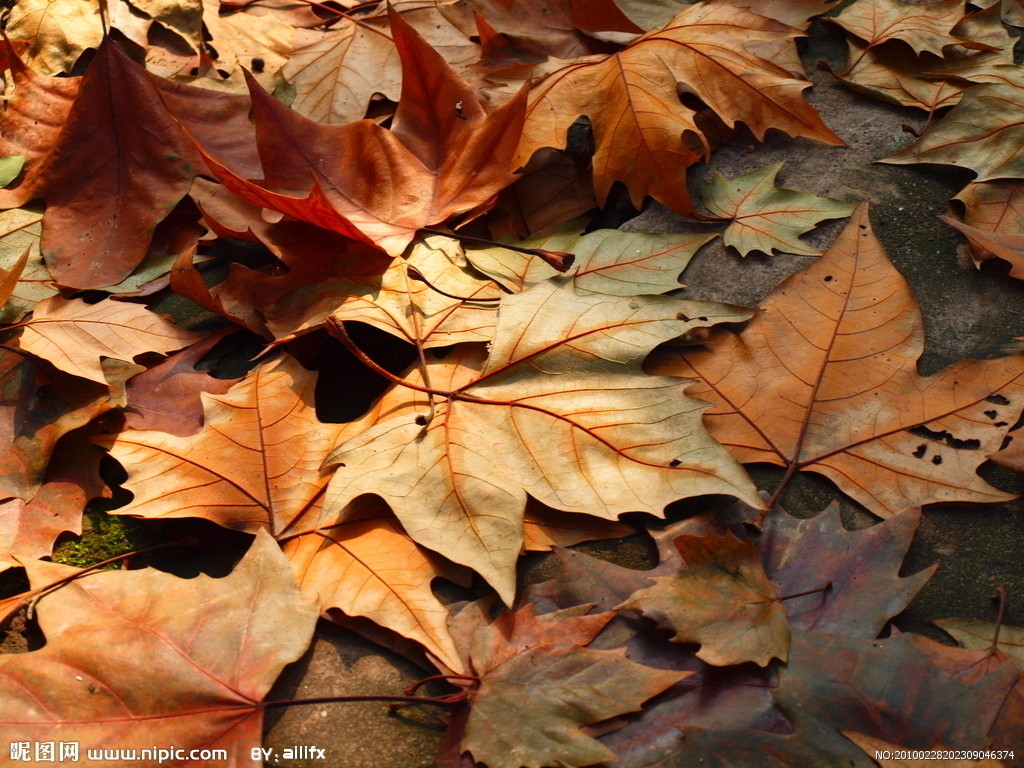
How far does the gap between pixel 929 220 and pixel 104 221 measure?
1340 mm

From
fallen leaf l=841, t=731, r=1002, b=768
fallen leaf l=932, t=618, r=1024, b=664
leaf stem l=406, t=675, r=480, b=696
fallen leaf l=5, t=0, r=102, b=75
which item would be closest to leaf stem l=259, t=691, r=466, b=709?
leaf stem l=406, t=675, r=480, b=696

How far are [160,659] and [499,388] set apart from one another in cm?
50

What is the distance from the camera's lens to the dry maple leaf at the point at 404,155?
1356 millimetres

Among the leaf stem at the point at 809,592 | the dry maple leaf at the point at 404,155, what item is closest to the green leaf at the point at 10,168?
the dry maple leaf at the point at 404,155

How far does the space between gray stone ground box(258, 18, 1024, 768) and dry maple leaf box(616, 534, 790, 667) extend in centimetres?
10

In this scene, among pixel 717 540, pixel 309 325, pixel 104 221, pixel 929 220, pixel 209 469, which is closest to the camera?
pixel 717 540

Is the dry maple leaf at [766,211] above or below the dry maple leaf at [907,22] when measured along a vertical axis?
below

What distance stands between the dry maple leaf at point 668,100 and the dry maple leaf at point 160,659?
82 centimetres

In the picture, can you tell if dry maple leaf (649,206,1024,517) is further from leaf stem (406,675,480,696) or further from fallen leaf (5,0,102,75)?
fallen leaf (5,0,102,75)

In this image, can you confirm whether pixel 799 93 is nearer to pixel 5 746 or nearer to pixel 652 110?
pixel 652 110

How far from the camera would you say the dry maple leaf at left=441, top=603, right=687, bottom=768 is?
2.84 feet

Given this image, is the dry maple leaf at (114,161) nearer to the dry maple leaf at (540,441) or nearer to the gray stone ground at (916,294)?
the dry maple leaf at (540,441)

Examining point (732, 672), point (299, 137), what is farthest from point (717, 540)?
point (299, 137)

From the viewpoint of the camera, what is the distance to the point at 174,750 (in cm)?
89
